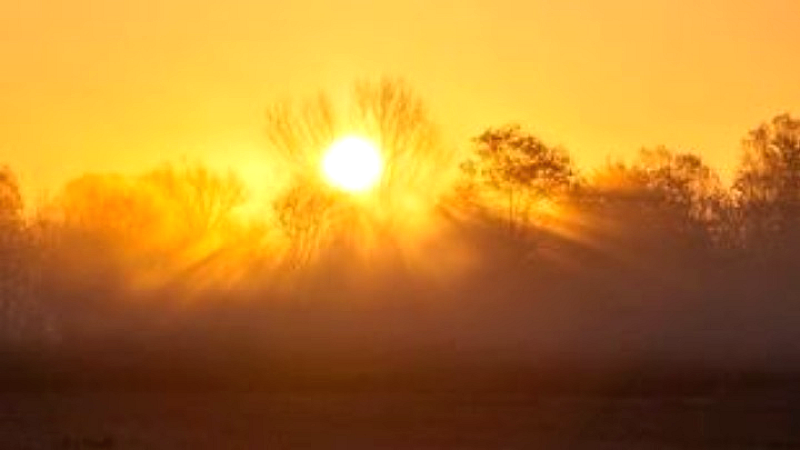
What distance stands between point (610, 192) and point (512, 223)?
6.36 metres

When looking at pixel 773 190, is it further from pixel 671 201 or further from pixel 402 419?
pixel 402 419

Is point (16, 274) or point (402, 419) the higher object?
point (16, 274)

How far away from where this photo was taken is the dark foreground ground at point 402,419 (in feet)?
113

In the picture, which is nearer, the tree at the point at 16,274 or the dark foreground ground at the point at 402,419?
the dark foreground ground at the point at 402,419

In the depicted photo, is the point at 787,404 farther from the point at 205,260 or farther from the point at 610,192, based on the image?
the point at 205,260

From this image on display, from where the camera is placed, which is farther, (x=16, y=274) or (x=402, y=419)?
(x=16, y=274)

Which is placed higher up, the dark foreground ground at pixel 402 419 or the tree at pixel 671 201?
the tree at pixel 671 201

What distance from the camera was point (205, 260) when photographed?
3369 inches

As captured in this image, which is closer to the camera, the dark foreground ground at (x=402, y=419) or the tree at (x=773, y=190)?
the dark foreground ground at (x=402, y=419)

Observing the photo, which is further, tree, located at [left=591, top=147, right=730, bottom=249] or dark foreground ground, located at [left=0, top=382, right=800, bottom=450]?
tree, located at [left=591, top=147, right=730, bottom=249]

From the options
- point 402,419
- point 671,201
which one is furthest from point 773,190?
point 402,419

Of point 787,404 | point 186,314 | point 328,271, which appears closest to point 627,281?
point 328,271

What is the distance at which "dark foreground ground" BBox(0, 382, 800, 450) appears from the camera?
113ft

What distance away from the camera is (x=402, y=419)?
133ft
